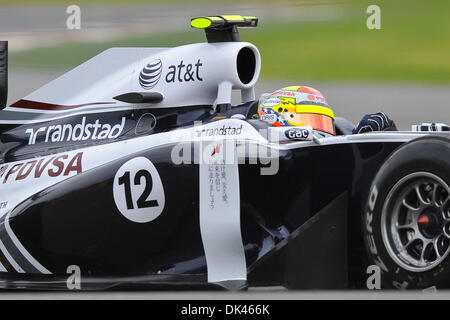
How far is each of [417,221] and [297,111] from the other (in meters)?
0.98

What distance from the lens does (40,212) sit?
416 cm

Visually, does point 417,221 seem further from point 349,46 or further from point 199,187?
point 349,46

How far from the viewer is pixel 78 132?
4391mm

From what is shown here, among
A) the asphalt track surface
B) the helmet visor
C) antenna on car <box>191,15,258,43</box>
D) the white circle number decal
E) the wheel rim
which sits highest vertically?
antenna on car <box>191,15,258,43</box>

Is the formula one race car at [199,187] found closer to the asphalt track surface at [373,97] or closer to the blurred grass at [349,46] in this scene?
the asphalt track surface at [373,97]

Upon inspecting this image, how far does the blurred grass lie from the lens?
4.86 metres

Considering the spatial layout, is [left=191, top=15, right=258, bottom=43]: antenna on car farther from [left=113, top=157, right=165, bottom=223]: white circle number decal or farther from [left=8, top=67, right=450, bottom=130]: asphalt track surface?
[left=8, top=67, right=450, bottom=130]: asphalt track surface

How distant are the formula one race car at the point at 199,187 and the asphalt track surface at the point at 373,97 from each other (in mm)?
452

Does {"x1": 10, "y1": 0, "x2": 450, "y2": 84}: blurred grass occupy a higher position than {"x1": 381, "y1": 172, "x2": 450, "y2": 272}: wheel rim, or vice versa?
{"x1": 10, "y1": 0, "x2": 450, "y2": 84}: blurred grass

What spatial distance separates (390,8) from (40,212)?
217 centimetres

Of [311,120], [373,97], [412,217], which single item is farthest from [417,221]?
[373,97]

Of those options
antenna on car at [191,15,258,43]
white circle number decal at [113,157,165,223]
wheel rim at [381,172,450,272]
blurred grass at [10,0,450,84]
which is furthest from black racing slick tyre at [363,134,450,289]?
blurred grass at [10,0,450,84]

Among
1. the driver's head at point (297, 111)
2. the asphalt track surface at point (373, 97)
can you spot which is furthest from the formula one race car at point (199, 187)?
the asphalt track surface at point (373, 97)
